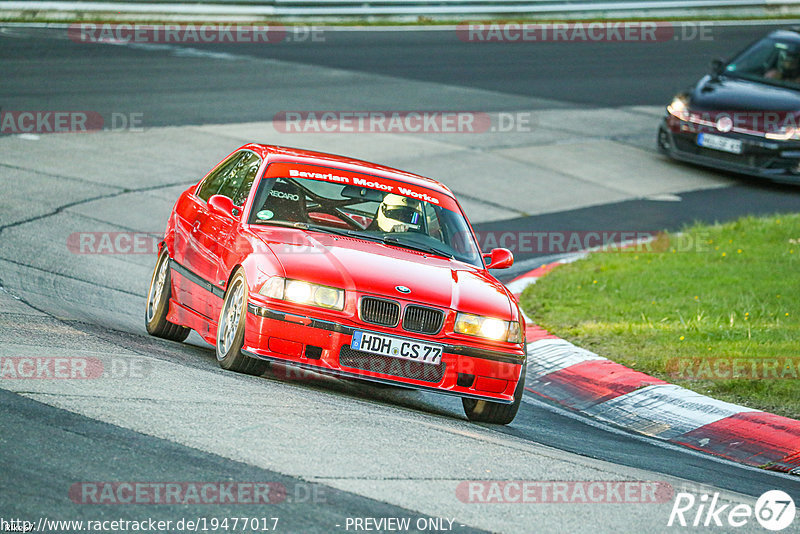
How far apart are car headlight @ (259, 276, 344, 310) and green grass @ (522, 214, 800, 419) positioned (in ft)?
9.64

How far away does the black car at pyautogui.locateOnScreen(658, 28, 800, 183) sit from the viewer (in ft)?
57.8

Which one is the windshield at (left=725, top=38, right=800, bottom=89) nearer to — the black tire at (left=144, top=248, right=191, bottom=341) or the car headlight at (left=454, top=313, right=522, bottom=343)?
the black tire at (left=144, top=248, right=191, bottom=341)

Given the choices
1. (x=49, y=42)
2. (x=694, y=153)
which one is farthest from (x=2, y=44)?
(x=694, y=153)

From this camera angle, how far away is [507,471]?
19.1 feet

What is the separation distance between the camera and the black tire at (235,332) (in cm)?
721

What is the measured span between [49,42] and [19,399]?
1870 centimetres

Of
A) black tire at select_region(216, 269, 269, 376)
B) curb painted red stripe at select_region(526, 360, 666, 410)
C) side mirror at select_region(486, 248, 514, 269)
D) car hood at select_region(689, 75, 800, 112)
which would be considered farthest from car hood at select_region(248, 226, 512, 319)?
car hood at select_region(689, 75, 800, 112)

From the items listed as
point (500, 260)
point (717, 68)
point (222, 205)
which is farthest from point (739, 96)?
point (222, 205)

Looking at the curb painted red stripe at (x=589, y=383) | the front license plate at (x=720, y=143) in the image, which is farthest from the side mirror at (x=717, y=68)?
the curb painted red stripe at (x=589, y=383)

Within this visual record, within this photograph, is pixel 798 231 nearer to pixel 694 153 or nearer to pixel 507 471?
pixel 694 153

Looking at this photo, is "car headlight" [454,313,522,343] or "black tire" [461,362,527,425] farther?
"black tire" [461,362,527,425]

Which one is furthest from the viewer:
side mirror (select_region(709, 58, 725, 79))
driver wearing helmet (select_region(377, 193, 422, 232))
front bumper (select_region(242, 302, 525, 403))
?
side mirror (select_region(709, 58, 725, 79))

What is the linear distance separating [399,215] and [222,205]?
1.18 meters

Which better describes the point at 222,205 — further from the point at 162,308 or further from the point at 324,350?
the point at 324,350
